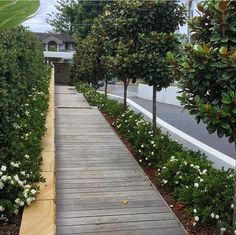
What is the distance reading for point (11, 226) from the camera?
4.70 metres

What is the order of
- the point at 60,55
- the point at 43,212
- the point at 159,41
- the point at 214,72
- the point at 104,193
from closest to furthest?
the point at 214,72
the point at 43,212
the point at 104,193
the point at 159,41
the point at 60,55

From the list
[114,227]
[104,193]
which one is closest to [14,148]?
[104,193]

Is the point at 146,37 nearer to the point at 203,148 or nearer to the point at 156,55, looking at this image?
the point at 156,55

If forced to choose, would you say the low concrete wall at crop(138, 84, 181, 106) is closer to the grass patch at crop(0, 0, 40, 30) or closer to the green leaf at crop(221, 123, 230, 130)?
the green leaf at crop(221, 123, 230, 130)

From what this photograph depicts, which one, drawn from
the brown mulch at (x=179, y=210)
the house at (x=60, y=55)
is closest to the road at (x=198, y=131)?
the brown mulch at (x=179, y=210)

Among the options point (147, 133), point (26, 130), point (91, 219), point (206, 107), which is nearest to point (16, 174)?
point (91, 219)

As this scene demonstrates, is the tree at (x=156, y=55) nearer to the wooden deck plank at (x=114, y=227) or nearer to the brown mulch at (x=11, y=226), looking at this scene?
the wooden deck plank at (x=114, y=227)

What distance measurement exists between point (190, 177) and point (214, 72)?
6.49 feet

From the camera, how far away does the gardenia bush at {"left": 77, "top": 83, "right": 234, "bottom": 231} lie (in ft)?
16.0

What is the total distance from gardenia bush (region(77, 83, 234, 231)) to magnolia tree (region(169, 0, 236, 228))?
999mm

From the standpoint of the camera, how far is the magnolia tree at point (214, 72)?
3.92 meters

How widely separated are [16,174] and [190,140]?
3618 mm

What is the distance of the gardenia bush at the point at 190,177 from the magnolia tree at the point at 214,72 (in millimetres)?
999

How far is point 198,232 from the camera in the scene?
485 centimetres
